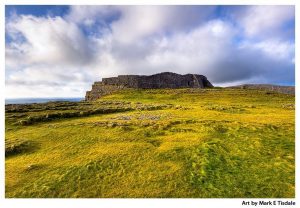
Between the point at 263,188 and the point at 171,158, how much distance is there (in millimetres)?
6745

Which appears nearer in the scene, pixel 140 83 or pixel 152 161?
pixel 152 161

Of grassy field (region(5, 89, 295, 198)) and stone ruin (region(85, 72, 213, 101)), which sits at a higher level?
stone ruin (region(85, 72, 213, 101))

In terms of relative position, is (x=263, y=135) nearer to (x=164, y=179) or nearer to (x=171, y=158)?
(x=171, y=158)

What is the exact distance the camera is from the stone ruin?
115000 mm

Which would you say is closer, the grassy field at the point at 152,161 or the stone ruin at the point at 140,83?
the grassy field at the point at 152,161

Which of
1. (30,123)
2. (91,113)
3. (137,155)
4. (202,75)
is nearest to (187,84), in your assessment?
(202,75)

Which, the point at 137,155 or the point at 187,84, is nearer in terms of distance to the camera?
the point at 137,155

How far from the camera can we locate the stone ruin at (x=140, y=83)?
377 ft

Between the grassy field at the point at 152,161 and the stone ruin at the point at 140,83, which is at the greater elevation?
the stone ruin at the point at 140,83

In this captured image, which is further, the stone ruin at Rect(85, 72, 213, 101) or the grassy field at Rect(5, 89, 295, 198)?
the stone ruin at Rect(85, 72, 213, 101)

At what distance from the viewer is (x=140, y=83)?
121m

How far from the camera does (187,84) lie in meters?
137

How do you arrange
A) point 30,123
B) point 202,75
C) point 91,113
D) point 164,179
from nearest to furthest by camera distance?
point 164,179, point 30,123, point 91,113, point 202,75

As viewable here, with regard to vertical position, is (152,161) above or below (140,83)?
below
